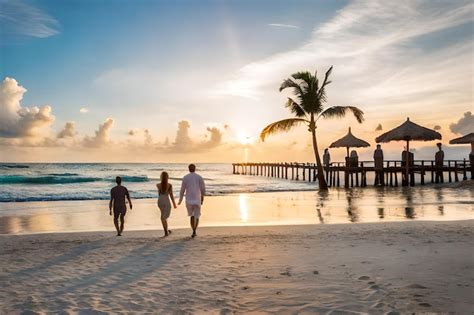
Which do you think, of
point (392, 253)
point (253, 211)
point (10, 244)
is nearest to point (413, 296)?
point (392, 253)

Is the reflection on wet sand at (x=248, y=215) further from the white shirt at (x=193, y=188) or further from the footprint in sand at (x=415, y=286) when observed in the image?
the footprint in sand at (x=415, y=286)

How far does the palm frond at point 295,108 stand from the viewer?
27719 millimetres

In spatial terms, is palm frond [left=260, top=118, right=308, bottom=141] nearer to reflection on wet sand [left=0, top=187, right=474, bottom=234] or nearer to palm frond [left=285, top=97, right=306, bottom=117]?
palm frond [left=285, top=97, right=306, bottom=117]

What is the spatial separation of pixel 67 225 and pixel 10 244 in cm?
427

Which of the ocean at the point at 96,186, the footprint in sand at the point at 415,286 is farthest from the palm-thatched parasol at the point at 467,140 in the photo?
the footprint in sand at the point at 415,286

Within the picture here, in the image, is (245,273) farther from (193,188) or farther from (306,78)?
(306,78)

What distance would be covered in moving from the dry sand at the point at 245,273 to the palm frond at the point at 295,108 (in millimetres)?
17489

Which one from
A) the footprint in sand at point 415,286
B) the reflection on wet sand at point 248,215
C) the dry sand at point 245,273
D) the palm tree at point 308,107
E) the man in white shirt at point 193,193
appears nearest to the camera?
the dry sand at point 245,273

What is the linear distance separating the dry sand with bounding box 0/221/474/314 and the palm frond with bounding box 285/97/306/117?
1749 centimetres

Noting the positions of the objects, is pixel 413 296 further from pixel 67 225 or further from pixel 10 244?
pixel 67 225

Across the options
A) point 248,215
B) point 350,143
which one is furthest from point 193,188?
point 350,143

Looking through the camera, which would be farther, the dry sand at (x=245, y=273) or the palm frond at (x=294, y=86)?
the palm frond at (x=294, y=86)

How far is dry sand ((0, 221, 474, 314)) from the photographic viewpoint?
547 centimetres

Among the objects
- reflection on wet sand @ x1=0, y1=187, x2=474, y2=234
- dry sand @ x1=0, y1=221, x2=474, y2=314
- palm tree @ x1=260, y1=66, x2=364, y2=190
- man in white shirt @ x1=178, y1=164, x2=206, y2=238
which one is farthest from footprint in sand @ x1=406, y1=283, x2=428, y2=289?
palm tree @ x1=260, y1=66, x2=364, y2=190
